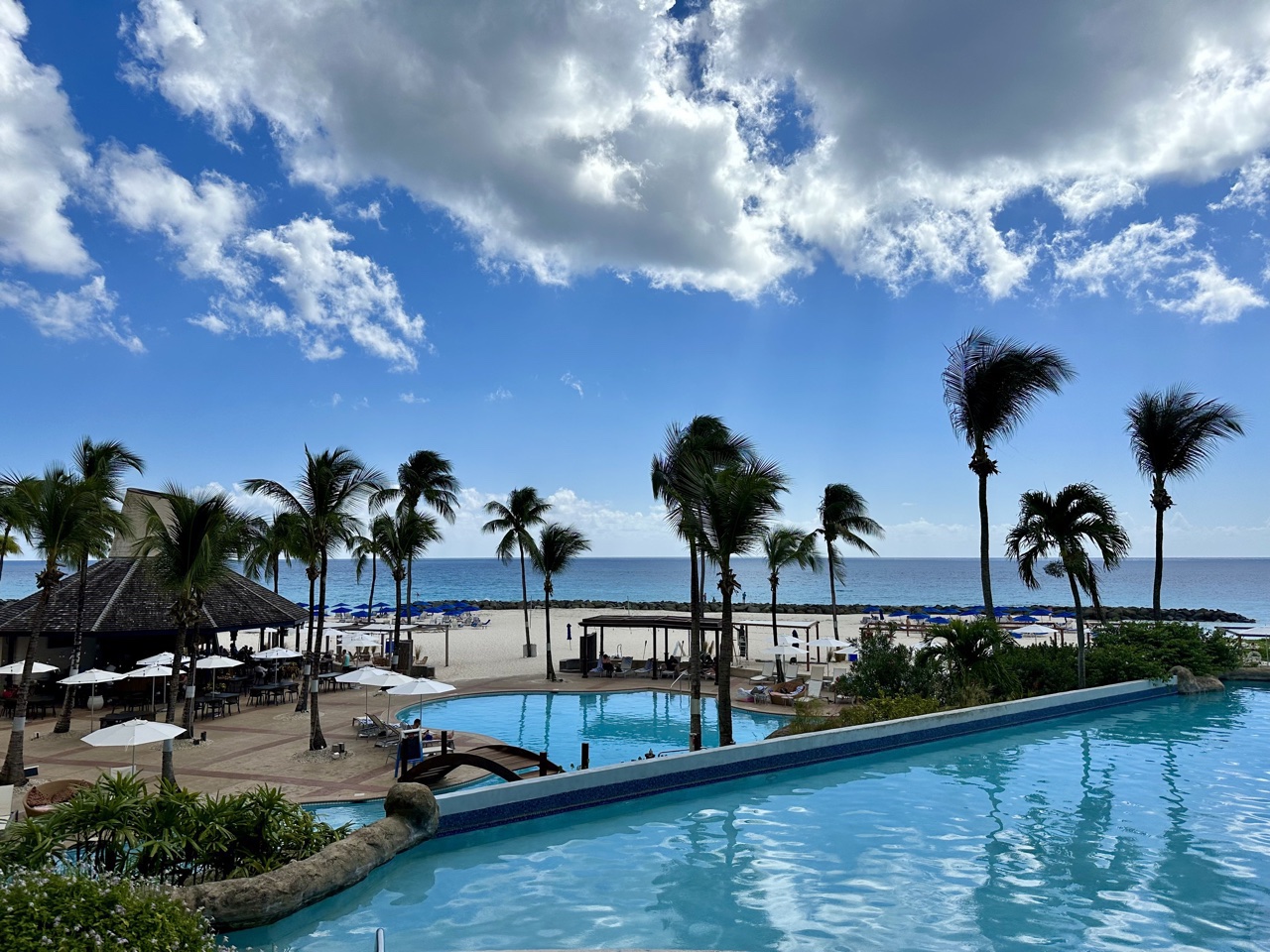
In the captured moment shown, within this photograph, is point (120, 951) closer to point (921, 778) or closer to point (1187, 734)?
point (921, 778)

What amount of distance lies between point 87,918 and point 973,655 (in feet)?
68.9

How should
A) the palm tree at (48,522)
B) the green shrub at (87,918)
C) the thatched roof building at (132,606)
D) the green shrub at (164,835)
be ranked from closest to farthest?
the green shrub at (87,918) < the green shrub at (164,835) < the palm tree at (48,522) < the thatched roof building at (132,606)

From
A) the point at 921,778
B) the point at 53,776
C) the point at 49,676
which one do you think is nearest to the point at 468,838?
the point at 921,778

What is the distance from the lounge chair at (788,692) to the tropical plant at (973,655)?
165 inches

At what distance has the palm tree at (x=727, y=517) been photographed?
14789mm

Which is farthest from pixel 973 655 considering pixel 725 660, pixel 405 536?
pixel 405 536

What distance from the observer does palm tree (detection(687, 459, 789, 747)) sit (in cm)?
1479

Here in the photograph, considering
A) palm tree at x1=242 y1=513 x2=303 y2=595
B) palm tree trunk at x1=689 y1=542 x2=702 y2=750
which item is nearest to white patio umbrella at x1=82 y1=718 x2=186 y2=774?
palm tree trunk at x1=689 y1=542 x2=702 y2=750

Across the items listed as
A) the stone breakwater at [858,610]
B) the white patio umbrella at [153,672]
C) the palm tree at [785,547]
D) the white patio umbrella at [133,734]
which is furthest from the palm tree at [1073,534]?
the stone breakwater at [858,610]

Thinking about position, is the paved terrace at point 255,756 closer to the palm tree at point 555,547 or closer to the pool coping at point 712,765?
the pool coping at point 712,765

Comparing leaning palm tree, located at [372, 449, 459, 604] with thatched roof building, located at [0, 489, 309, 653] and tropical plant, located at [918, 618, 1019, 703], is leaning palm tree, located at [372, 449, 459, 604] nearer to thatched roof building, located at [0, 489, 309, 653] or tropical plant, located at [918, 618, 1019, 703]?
thatched roof building, located at [0, 489, 309, 653]

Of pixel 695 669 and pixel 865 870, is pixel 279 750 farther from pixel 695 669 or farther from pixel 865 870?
pixel 865 870

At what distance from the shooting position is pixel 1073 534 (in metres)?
20.9

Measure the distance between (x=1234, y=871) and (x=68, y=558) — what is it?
20.7m
